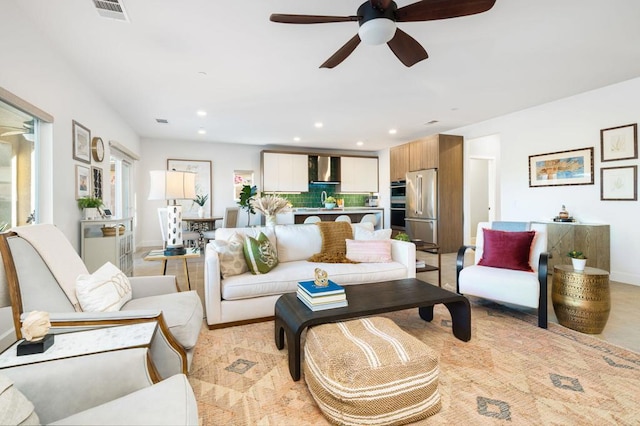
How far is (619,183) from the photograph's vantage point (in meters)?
Answer: 3.92

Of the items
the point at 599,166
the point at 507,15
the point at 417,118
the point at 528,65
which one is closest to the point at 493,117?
the point at 417,118

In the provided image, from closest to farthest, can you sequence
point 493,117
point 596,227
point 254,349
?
point 254,349 → point 596,227 → point 493,117

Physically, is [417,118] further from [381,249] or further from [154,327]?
[154,327]

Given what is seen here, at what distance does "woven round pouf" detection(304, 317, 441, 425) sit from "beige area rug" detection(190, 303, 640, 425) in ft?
0.39

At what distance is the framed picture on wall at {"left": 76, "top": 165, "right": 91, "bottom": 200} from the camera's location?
3.48 m

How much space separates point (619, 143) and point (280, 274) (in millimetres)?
4655

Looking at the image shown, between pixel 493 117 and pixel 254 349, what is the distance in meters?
5.56

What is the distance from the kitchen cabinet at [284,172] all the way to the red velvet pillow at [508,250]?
5350mm

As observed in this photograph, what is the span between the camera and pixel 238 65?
127 inches

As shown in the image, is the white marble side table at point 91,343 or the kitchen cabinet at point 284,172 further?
the kitchen cabinet at point 284,172

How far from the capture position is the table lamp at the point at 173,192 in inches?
110

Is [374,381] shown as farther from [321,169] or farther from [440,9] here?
[321,169]

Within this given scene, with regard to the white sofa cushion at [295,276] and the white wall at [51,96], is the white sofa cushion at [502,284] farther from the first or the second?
the white wall at [51,96]

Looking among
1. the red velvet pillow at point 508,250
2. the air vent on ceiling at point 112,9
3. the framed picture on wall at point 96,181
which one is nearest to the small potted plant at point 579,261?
the red velvet pillow at point 508,250
